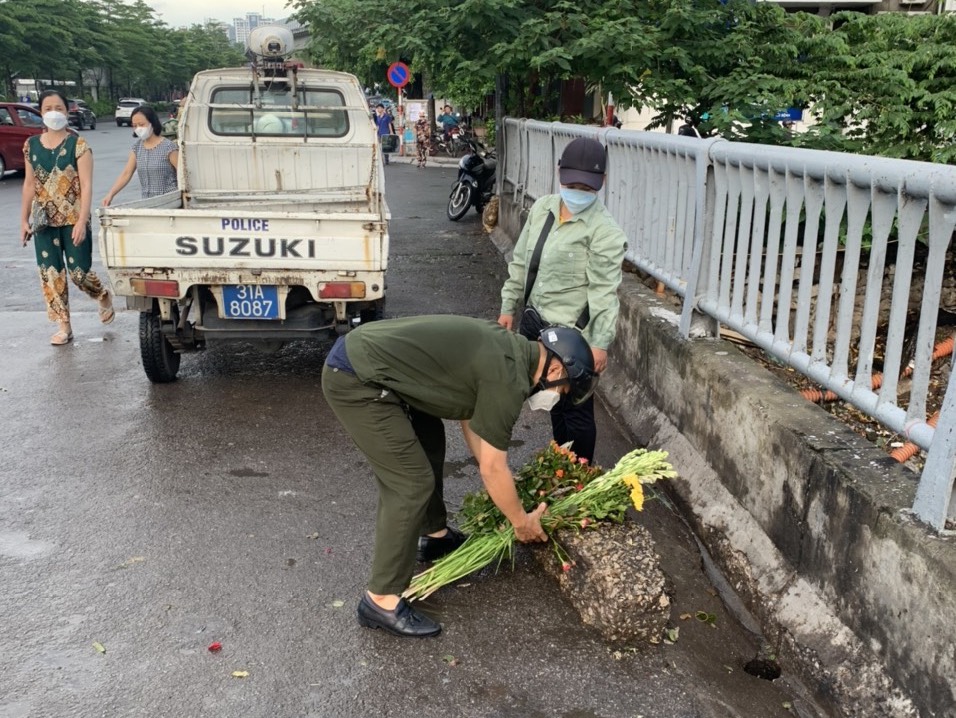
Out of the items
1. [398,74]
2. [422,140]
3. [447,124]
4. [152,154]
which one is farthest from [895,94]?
[447,124]

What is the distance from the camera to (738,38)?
9.17 metres

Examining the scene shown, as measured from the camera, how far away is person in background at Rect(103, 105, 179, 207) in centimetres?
750

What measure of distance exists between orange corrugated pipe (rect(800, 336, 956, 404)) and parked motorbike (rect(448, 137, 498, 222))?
941cm

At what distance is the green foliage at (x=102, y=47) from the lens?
45.3 metres

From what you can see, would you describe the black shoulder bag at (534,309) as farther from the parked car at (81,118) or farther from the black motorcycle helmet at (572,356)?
the parked car at (81,118)

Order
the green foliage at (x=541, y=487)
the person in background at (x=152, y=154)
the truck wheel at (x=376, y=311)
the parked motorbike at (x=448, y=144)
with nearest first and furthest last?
1. the green foliage at (x=541, y=487)
2. the truck wheel at (x=376, y=311)
3. the person in background at (x=152, y=154)
4. the parked motorbike at (x=448, y=144)

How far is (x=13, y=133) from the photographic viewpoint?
65.2ft

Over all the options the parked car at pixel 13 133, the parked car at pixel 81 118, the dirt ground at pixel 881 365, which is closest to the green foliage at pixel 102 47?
the parked car at pixel 81 118

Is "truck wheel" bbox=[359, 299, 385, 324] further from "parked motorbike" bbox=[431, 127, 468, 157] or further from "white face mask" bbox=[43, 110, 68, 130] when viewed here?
"parked motorbike" bbox=[431, 127, 468, 157]

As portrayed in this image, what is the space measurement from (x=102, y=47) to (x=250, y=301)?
65.1 meters

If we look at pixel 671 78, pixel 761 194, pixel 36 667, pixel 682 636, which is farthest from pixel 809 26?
pixel 36 667

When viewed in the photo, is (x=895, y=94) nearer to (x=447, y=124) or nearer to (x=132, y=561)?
(x=132, y=561)

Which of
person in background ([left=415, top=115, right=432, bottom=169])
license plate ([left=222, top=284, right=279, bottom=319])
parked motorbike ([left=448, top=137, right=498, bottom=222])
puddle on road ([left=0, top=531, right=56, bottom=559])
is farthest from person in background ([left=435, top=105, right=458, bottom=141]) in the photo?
puddle on road ([left=0, top=531, right=56, bottom=559])

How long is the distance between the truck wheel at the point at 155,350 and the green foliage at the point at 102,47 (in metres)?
43.8
